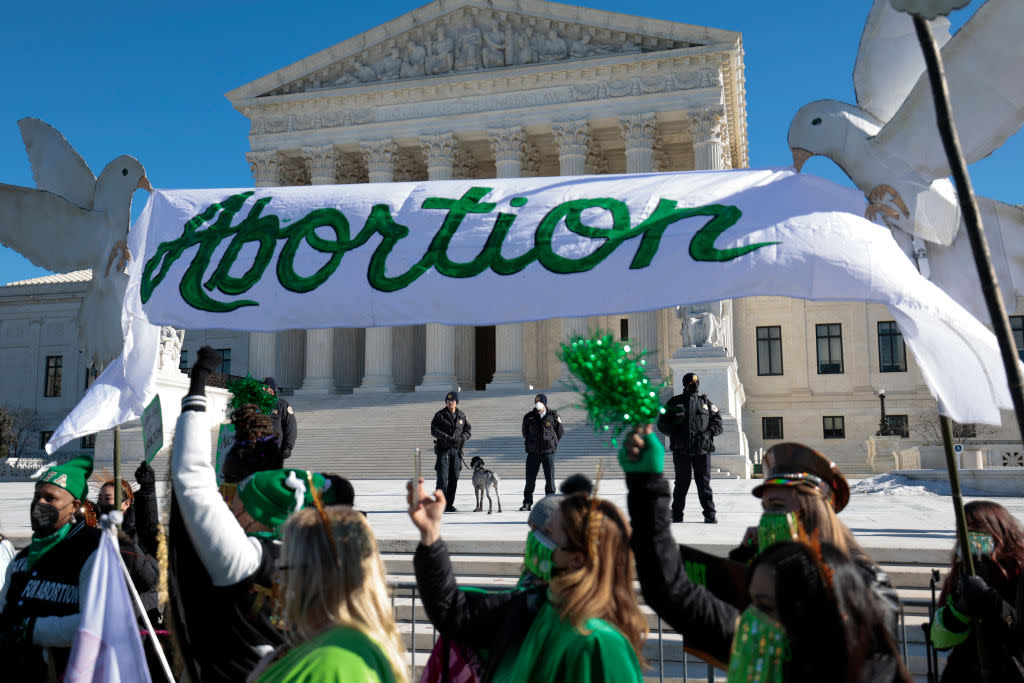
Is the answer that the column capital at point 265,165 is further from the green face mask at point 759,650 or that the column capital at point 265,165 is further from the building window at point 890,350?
the green face mask at point 759,650

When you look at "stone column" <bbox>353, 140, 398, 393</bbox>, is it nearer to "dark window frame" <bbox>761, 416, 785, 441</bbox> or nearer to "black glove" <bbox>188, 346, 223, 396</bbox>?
"dark window frame" <bbox>761, 416, 785, 441</bbox>

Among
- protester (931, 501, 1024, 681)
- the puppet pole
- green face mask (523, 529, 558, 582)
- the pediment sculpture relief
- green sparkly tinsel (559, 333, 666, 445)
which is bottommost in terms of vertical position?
protester (931, 501, 1024, 681)

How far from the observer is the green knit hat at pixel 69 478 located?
4211 mm

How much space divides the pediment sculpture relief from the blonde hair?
34.9 meters

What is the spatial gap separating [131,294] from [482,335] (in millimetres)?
36656

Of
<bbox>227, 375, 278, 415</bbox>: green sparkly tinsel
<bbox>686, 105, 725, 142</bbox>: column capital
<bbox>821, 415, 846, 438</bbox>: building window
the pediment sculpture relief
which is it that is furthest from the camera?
<bbox>821, 415, 846, 438</bbox>: building window

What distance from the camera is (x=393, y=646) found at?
2.31 metres

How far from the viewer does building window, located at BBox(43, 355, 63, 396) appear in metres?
48.5

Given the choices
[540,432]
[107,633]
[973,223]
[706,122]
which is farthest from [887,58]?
[706,122]

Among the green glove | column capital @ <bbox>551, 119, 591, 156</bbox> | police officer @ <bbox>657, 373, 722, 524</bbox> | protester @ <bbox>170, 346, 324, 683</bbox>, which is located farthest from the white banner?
column capital @ <bbox>551, 119, 591, 156</bbox>

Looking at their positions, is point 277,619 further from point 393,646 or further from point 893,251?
point 893,251

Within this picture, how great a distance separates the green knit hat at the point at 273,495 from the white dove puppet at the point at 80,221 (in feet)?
8.30

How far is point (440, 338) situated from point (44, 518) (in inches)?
1235

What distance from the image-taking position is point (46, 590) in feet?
12.9
